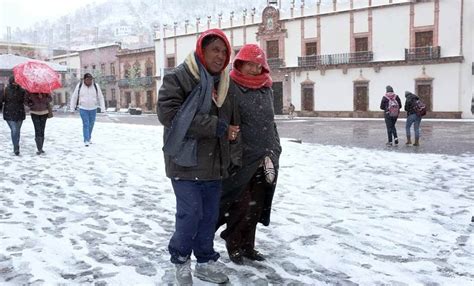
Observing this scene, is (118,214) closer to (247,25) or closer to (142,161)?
(142,161)

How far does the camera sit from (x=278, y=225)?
14.6 ft

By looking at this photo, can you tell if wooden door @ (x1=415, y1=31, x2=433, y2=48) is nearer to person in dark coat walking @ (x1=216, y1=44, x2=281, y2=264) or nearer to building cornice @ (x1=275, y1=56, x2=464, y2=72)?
building cornice @ (x1=275, y1=56, x2=464, y2=72)

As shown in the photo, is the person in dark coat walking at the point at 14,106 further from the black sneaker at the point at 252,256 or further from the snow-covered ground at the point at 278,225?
the black sneaker at the point at 252,256

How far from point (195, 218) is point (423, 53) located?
91.7 ft

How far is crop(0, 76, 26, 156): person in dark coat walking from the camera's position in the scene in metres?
8.45

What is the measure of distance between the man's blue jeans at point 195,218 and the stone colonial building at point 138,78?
4103cm

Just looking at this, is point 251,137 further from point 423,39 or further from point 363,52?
point 363,52

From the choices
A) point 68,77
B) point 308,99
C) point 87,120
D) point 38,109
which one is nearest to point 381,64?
point 308,99

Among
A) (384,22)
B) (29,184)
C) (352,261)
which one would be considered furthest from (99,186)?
(384,22)

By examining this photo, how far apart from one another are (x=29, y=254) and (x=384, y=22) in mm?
29246

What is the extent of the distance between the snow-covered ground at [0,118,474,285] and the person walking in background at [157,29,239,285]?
40cm

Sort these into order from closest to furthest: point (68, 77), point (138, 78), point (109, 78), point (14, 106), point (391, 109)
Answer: point (14, 106), point (391, 109), point (138, 78), point (109, 78), point (68, 77)

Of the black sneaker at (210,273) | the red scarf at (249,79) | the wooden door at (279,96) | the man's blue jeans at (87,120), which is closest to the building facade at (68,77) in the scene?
the wooden door at (279,96)

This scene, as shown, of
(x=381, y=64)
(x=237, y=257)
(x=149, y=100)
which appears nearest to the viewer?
(x=237, y=257)
